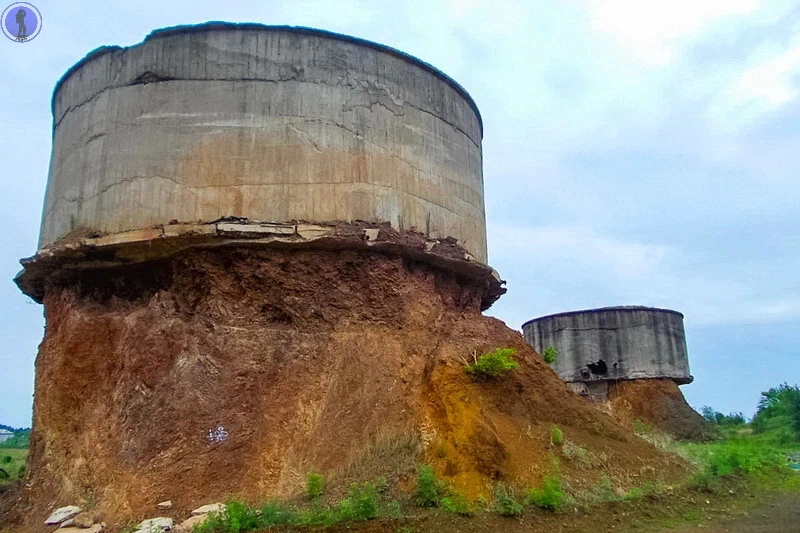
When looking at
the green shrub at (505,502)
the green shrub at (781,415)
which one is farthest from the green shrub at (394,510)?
the green shrub at (781,415)

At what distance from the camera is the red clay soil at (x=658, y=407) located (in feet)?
80.0

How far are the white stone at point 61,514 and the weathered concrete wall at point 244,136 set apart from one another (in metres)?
3.48

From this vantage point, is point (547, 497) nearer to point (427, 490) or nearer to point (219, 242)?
point (427, 490)

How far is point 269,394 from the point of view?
8789 millimetres

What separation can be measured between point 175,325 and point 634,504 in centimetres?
619

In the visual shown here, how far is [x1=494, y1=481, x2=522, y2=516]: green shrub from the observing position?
25.8 feet

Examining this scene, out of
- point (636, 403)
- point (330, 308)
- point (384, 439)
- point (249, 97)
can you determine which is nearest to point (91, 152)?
point (249, 97)

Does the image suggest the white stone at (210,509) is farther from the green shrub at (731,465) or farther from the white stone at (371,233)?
the green shrub at (731,465)

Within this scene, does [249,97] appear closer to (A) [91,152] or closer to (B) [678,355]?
(A) [91,152]

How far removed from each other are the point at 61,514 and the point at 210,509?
2.04 metres

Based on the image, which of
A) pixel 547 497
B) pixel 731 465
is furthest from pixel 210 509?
pixel 731 465

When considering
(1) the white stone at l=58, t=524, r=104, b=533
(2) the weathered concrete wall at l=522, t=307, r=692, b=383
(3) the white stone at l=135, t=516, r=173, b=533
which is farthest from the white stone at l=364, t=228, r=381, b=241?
(2) the weathered concrete wall at l=522, t=307, r=692, b=383

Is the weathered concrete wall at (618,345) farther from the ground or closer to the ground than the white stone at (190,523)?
farther from the ground

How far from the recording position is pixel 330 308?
9406mm
